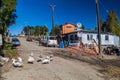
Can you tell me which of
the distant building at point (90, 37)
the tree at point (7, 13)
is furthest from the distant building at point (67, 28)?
the tree at point (7, 13)

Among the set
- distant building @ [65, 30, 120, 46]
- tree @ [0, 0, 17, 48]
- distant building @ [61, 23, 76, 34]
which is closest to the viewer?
tree @ [0, 0, 17, 48]

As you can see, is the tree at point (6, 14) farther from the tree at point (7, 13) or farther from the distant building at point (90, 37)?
the distant building at point (90, 37)

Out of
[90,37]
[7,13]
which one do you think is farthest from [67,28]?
[7,13]

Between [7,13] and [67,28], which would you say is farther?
[67,28]

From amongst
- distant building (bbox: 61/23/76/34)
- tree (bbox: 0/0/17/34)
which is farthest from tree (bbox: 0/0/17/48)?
distant building (bbox: 61/23/76/34)

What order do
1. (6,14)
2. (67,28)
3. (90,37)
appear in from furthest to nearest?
(67,28)
(90,37)
(6,14)

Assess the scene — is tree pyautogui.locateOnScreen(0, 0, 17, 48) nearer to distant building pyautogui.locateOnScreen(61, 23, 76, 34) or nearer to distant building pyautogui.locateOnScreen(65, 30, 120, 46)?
distant building pyautogui.locateOnScreen(65, 30, 120, 46)

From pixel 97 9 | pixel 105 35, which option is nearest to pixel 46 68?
pixel 97 9

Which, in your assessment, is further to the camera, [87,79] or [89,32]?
[89,32]

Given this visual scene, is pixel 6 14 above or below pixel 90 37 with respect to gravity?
above

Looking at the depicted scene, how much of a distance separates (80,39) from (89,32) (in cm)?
377

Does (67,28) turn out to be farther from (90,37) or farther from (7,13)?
(7,13)

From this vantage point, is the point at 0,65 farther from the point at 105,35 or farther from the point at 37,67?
the point at 105,35

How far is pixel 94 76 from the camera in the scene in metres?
18.8
